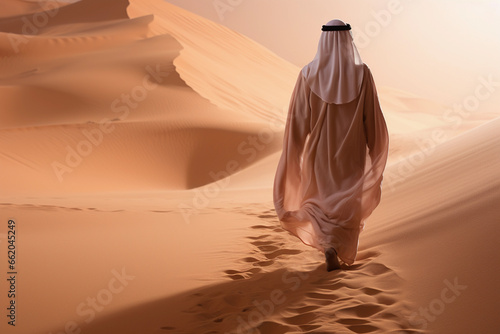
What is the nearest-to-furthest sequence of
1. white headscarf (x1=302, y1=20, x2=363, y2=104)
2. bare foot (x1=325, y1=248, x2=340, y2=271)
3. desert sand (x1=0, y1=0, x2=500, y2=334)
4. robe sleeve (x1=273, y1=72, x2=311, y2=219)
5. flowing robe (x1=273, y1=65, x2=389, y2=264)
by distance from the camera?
desert sand (x1=0, y1=0, x2=500, y2=334) < bare foot (x1=325, y1=248, x2=340, y2=271) < flowing robe (x1=273, y1=65, x2=389, y2=264) < white headscarf (x1=302, y1=20, x2=363, y2=104) < robe sleeve (x1=273, y1=72, x2=311, y2=219)

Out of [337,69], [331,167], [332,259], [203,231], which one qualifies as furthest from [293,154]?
[203,231]

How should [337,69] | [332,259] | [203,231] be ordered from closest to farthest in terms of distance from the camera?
[332,259] < [337,69] < [203,231]

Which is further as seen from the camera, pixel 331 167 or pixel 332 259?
pixel 331 167

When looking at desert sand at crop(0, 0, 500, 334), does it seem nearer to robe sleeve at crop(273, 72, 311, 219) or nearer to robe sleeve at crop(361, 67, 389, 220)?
robe sleeve at crop(361, 67, 389, 220)

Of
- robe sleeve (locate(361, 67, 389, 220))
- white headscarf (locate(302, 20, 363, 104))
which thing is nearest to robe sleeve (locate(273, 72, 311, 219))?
white headscarf (locate(302, 20, 363, 104))

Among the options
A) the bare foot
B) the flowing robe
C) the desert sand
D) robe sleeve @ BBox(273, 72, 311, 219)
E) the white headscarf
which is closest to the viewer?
the desert sand

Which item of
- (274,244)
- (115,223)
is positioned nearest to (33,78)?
(115,223)

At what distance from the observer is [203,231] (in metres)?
6.47

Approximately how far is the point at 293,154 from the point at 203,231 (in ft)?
7.32

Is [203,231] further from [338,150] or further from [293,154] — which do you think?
[338,150]

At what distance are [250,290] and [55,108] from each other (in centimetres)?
1399

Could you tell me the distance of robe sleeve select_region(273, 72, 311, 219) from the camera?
4.57 metres

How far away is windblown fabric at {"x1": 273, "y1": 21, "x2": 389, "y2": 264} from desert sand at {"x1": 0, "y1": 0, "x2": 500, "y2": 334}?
391mm

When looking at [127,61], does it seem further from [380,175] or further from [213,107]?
[380,175]
